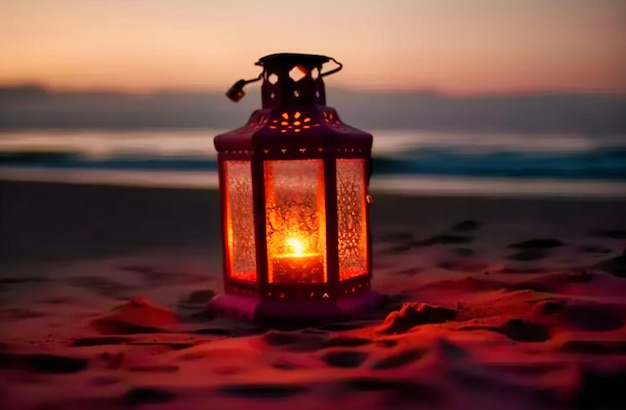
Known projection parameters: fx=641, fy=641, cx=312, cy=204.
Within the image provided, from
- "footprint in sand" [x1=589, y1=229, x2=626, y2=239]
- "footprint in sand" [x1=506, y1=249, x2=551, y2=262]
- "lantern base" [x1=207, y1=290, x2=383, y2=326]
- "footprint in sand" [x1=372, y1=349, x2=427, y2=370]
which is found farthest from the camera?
"footprint in sand" [x1=589, y1=229, x2=626, y2=239]

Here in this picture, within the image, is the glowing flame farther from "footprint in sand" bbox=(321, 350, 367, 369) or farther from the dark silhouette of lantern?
"footprint in sand" bbox=(321, 350, 367, 369)

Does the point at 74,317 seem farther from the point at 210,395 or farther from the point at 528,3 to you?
the point at 528,3

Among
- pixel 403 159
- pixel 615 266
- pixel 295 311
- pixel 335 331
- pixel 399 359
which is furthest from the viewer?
pixel 403 159

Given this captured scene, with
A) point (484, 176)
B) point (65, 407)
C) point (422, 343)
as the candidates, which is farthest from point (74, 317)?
point (484, 176)

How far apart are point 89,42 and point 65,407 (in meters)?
2.30

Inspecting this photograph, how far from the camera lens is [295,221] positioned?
6.06 feet

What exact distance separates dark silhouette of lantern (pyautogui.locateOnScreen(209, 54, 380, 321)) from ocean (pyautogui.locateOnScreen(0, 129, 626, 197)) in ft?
5.90

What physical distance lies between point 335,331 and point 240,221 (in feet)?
1.50

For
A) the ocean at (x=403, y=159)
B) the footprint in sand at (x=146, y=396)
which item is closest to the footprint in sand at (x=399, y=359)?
the footprint in sand at (x=146, y=396)

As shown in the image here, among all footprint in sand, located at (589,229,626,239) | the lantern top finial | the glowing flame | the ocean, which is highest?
the lantern top finial

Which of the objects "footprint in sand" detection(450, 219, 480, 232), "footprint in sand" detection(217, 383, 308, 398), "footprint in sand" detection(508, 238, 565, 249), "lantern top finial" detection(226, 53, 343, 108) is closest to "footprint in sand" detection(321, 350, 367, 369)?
"footprint in sand" detection(217, 383, 308, 398)

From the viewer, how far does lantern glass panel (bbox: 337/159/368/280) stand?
1.86 meters

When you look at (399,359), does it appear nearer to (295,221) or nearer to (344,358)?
(344,358)

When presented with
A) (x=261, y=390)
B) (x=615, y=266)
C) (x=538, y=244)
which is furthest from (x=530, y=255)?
(x=261, y=390)
